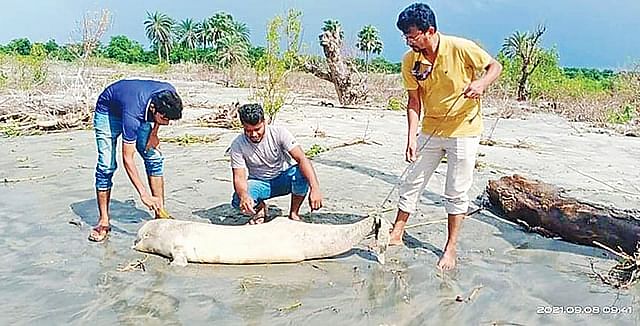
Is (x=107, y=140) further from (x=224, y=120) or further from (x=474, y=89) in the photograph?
(x=224, y=120)

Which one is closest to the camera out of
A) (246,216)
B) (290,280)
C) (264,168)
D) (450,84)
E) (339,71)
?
(290,280)

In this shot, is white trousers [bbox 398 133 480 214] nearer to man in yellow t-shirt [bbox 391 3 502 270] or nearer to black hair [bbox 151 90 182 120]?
man in yellow t-shirt [bbox 391 3 502 270]

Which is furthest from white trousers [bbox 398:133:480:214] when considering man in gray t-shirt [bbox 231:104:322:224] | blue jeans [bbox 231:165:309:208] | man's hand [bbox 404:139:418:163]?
blue jeans [bbox 231:165:309:208]

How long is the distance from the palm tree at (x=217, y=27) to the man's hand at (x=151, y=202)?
6469 cm

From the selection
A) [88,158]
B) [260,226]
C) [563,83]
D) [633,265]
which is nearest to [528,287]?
[633,265]

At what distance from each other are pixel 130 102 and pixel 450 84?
7.92 feet

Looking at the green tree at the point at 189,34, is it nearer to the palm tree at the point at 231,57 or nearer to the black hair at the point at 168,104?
the palm tree at the point at 231,57

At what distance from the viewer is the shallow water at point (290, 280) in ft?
13.0

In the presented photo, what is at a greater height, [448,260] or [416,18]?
[416,18]

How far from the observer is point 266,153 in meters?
5.52

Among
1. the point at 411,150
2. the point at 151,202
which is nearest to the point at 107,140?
the point at 151,202

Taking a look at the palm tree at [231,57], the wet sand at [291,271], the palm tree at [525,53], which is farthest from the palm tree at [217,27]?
the wet sand at [291,271]

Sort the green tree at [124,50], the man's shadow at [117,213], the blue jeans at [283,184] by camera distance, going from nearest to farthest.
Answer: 1. the blue jeans at [283,184]
2. the man's shadow at [117,213]
3. the green tree at [124,50]

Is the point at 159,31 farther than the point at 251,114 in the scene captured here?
Yes
